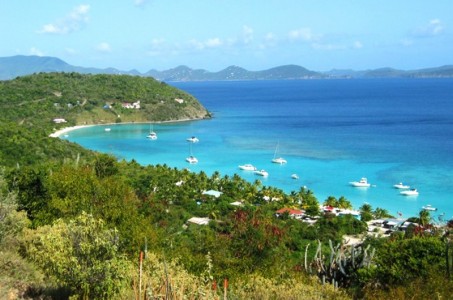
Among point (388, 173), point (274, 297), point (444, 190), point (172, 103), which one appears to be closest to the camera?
point (274, 297)

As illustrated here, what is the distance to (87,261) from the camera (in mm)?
10750

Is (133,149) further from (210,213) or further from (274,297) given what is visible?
(274,297)

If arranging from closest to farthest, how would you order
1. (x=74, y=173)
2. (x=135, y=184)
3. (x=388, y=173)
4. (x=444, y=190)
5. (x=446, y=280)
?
(x=446, y=280) → (x=74, y=173) → (x=135, y=184) → (x=444, y=190) → (x=388, y=173)

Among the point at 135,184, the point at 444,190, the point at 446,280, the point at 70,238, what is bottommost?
the point at 444,190

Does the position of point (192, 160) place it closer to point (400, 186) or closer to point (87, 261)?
point (400, 186)

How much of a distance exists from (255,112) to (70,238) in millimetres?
118746

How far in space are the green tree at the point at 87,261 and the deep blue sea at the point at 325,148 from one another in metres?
39.2

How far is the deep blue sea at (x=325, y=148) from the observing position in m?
52.5

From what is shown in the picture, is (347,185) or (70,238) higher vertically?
(70,238)

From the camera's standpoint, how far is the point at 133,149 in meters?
A: 76.2

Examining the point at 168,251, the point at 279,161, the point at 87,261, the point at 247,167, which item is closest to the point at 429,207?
the point at 247,167

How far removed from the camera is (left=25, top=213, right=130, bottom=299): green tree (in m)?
10.5

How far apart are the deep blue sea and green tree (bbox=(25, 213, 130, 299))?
3924 cm

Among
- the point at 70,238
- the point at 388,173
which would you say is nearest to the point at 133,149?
the point at 388,173
